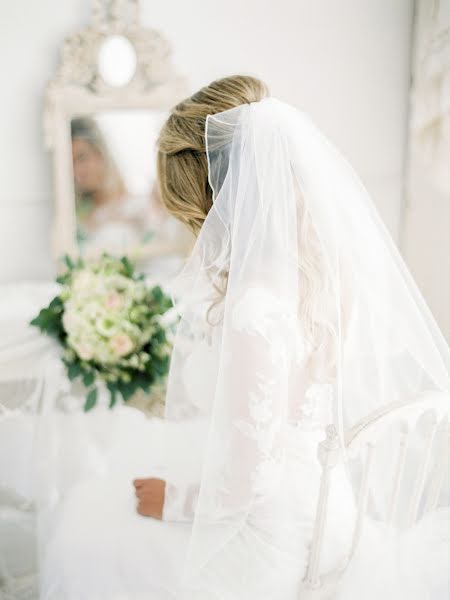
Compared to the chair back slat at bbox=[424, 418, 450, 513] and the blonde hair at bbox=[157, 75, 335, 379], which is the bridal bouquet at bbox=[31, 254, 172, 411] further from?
the chair back slat at bbox=[424, 418, 450, 513]

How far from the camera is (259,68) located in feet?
7.82

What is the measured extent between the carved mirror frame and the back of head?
3.26ft

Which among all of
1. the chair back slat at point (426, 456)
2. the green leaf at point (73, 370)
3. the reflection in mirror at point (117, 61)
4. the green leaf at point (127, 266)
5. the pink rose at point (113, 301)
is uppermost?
the reflection in mirror at point (117, 61)

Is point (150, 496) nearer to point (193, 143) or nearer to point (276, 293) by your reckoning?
point (276, 293)

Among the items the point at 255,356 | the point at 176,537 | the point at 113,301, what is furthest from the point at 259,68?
the point at 176,537

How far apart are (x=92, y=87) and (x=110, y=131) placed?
0.17 m

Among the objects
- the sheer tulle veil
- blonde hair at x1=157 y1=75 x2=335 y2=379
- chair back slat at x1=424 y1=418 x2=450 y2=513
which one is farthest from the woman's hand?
chair back slat at x1=424 y1=418 x2=450 y2=513

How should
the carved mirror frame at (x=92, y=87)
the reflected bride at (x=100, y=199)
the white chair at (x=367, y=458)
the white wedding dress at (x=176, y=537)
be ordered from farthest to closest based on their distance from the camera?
the reflected bride at (x=100, y=199) → the carved mirror frame at (x=92, y=87) → the white wedding dress at (x=176, y=537) → the white chair at (x=367, y=458)

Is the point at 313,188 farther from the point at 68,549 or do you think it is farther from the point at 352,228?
the point at 68,549

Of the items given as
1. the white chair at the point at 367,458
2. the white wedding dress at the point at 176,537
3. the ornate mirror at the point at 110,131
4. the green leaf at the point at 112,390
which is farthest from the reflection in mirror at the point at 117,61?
the white chair at the point at 367,458

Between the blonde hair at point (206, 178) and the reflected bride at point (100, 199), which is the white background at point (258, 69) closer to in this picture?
the reflected bride at point (100, 199)

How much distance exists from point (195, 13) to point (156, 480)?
1.86 meters

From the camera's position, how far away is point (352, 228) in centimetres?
119

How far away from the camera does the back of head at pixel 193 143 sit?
1.19m
